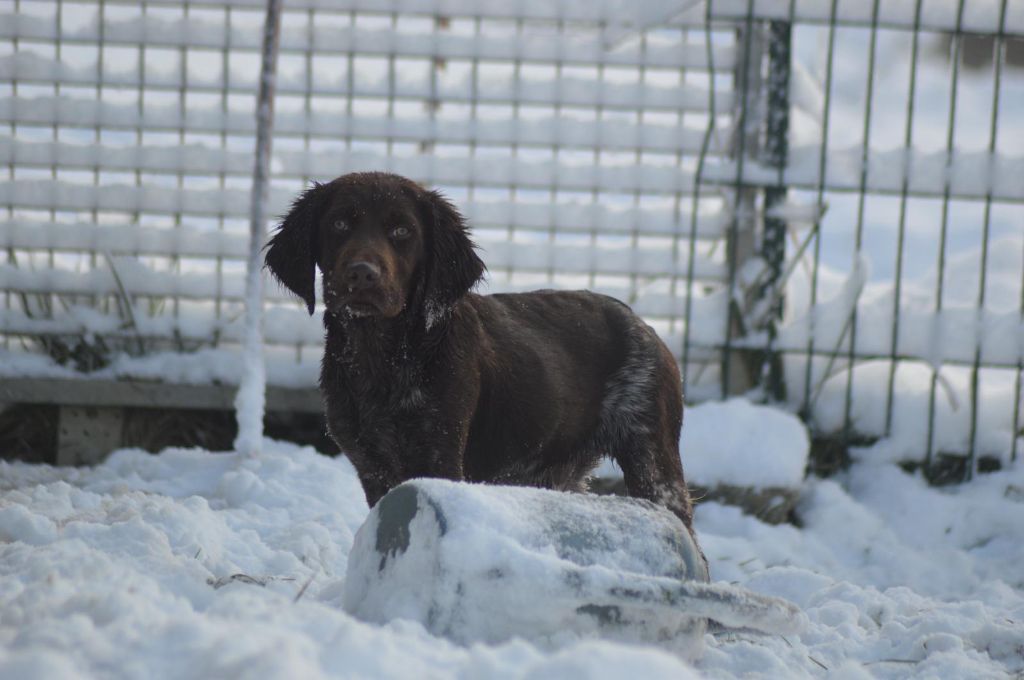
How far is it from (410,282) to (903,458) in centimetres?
388

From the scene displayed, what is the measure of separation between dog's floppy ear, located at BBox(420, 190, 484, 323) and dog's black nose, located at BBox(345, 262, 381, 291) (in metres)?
0.31

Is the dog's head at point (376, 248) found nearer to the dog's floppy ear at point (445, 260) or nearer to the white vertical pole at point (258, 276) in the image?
the dog's floppy ear at point (445, 260)

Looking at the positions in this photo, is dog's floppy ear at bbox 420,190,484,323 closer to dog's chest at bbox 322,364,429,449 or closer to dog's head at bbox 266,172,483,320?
dog's head at bbox 266,172,483,320

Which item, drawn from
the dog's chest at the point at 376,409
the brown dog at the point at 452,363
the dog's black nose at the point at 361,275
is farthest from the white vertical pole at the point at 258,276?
the dog's black nose at the point at 361,275

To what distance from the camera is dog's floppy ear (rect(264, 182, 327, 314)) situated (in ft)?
11.0

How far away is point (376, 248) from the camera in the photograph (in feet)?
9.86

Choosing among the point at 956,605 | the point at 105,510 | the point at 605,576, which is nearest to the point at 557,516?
the point at 605,576

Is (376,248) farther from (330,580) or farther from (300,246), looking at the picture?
(330,580)

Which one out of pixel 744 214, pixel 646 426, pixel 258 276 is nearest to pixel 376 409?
pixel 646 426

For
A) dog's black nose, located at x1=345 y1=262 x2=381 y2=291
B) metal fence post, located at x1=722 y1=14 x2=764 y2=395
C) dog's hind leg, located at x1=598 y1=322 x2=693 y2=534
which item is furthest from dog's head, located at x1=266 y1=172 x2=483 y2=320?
metal fence post, located at x1=722 y1=14 x2=764 y2=395

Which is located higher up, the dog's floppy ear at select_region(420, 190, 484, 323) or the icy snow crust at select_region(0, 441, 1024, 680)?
the dog's floppy ear at select_region(420, 190, 484, 323)

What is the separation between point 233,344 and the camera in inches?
249

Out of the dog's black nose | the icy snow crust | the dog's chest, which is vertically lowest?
the icy snow crust

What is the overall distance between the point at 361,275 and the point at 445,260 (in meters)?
0.44
